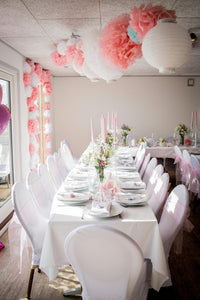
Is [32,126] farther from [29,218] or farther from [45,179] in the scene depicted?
[29,218]

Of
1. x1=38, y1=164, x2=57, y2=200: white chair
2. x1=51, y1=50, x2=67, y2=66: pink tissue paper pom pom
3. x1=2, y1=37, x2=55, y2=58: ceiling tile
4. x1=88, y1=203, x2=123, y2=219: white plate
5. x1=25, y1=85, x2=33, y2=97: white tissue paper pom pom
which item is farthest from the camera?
x1=25, y1=85, x2=33, y2=97: white tissue paper pom pom

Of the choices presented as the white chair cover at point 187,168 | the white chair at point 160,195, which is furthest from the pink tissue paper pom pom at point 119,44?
the white chair cover at point 187,168

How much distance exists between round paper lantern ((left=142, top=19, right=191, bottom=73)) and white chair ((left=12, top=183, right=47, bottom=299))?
1.34 metres

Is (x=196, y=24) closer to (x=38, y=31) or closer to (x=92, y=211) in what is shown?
(x=38, y=31)

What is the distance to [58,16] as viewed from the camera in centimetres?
290

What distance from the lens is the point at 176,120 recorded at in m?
7.85

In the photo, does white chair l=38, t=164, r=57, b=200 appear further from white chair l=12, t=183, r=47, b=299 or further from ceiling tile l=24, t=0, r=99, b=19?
ceiling tile l=24, t=0, r=99, b=19

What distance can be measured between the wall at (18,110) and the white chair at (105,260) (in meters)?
3.16

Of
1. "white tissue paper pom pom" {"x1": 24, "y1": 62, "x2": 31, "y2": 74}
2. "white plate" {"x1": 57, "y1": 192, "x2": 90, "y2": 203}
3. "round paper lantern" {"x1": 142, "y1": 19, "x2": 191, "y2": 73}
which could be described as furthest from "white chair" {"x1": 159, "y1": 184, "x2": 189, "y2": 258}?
"white tissue paper pom pom" {"x1": 24, "y1": 62, "x2": 31, "y2": 74}

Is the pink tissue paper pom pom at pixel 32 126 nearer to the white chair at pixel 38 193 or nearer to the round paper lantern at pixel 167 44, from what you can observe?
the white chair at pixel 38 193

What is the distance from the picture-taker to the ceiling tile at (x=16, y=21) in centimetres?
259

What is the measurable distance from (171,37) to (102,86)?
20.6ft

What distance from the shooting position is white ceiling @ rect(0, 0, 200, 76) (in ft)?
8.37

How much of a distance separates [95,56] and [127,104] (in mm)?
5193
